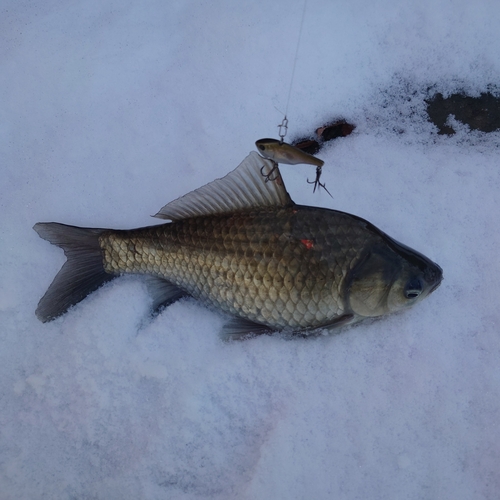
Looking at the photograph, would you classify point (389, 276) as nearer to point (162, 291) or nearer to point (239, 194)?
point (239, 194)

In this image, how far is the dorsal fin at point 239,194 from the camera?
5.90ft

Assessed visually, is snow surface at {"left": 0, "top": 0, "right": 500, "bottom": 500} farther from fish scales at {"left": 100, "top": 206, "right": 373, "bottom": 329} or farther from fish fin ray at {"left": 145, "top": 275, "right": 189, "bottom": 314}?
fish scales at {"left": 100, "top": 206, "right": 373, "bottom": 329}

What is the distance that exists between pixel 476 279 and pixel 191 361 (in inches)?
54.4

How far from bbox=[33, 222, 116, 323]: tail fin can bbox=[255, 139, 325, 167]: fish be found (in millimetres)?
919

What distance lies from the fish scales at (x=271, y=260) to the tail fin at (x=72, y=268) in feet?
1.11

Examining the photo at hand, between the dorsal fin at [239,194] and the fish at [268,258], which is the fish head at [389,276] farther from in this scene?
the dorsal fin at [239,194]

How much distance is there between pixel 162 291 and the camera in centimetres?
204

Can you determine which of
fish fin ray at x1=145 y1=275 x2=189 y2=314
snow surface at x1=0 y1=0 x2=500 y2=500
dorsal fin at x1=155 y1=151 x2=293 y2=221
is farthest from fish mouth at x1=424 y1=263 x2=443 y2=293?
fish fin ray at x1=145 y1=275 x2=189 y2=314

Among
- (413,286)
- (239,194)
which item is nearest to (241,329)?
(239,194)

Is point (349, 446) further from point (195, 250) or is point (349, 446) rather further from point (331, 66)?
A: point (331, 66)

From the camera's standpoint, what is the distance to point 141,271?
78.9 inches

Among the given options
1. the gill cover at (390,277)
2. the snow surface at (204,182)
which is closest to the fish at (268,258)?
the gill cover at (390,277)

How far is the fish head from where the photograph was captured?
1787 millimetres

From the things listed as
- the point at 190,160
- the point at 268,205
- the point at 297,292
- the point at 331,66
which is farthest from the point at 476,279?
the point at 190,160
